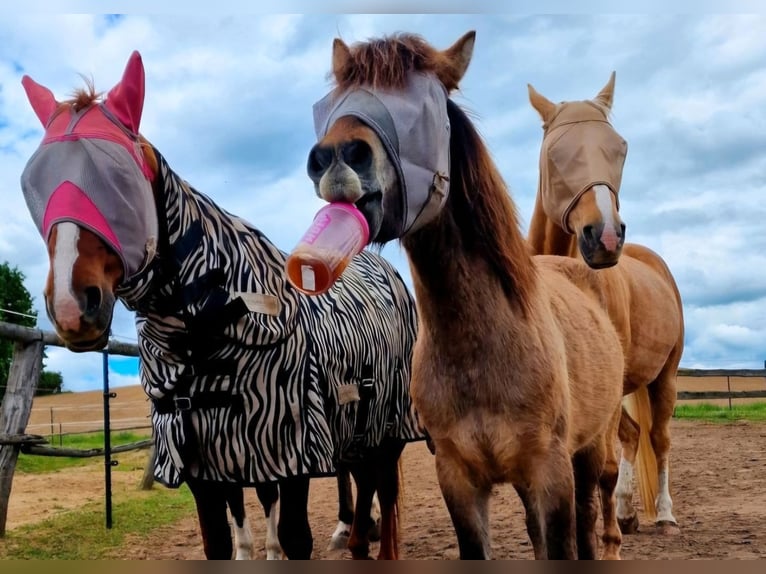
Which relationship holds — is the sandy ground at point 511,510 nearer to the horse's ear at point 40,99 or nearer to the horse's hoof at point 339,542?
the horse's hoof at point 339,542

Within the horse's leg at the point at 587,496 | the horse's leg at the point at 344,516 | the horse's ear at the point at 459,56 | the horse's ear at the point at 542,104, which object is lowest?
the horse's leg at the point at 344,516

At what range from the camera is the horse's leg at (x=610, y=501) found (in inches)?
138

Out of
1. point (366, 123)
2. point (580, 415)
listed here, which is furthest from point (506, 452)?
point (366, 123)

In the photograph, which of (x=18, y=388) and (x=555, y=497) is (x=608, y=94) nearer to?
(x=555, y=497)

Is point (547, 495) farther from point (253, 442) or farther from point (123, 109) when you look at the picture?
point (123, 109)

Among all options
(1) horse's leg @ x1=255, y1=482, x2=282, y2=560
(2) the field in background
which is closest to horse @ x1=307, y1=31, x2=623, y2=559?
(1) horse's leg @ x1=255, y1=482, x2=282, y2=560

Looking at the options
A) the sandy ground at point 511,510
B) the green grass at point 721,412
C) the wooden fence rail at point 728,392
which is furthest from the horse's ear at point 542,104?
the wooden fence rail at point 728,392

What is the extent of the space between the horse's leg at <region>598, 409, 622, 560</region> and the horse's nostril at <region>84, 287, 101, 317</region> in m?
2.51

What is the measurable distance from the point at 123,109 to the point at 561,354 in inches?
66.7

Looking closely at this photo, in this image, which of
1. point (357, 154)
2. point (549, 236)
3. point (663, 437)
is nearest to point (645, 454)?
point (663, 437)

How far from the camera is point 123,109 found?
2.28 m

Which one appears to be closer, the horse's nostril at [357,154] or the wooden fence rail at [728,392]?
the horse's nostril at [357,154]

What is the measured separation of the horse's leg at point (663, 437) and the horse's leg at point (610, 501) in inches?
50.3

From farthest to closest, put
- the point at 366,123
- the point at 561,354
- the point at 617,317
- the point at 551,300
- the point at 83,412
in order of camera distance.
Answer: the point at 83,412 < the point at 617,317 < the point at 551,300 < the point at 561,354 < the point at 366,123
